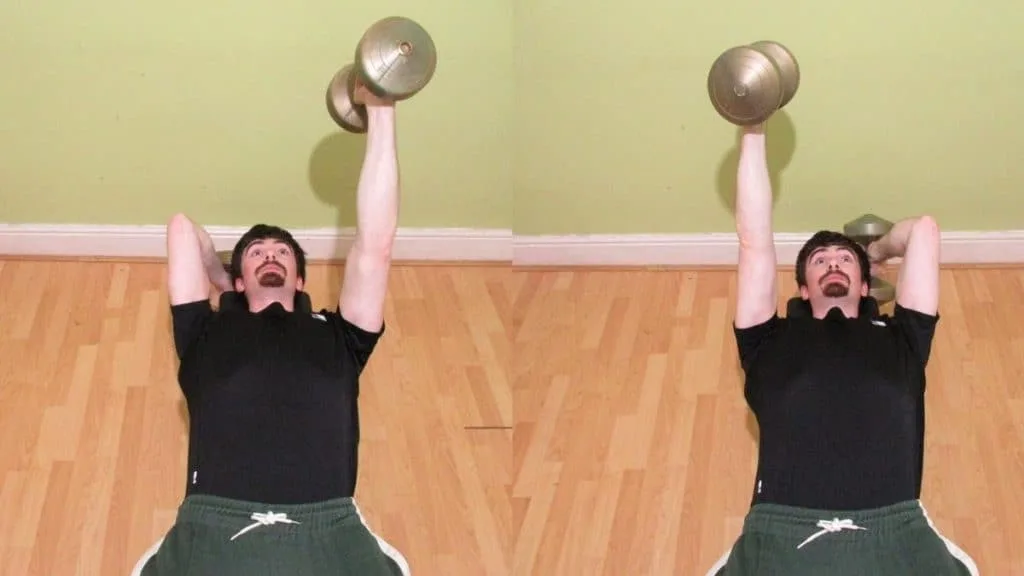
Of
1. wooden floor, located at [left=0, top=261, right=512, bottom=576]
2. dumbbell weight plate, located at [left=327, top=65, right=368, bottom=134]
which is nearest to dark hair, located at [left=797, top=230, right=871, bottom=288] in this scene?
wooden floor, located at [left=0, top=261, right=512, bottom=576]

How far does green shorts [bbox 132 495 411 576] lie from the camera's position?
6.85 ft

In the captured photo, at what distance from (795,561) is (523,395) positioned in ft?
2.85

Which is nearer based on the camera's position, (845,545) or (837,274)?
(845,545)

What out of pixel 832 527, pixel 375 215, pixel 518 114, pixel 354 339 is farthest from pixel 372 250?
pixel 832 527

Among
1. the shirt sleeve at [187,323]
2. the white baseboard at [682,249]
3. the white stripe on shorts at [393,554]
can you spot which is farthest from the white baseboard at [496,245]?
the white stripe on shorts at [393,554]

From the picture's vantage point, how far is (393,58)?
7.22 feet

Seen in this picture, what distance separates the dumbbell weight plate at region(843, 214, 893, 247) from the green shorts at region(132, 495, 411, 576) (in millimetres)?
1262

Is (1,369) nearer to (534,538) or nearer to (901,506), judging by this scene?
(534,538)

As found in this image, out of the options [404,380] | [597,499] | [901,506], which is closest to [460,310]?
[404,380]

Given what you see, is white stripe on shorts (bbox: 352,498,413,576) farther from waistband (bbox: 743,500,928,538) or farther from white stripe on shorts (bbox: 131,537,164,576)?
waistband (bbox: 743,500,928,538)

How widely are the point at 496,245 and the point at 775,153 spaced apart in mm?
750

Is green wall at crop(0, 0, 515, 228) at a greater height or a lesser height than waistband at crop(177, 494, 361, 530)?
greater

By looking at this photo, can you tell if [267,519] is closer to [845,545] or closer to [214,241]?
[214,241]

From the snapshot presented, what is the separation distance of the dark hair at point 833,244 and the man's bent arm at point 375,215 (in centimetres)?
90
